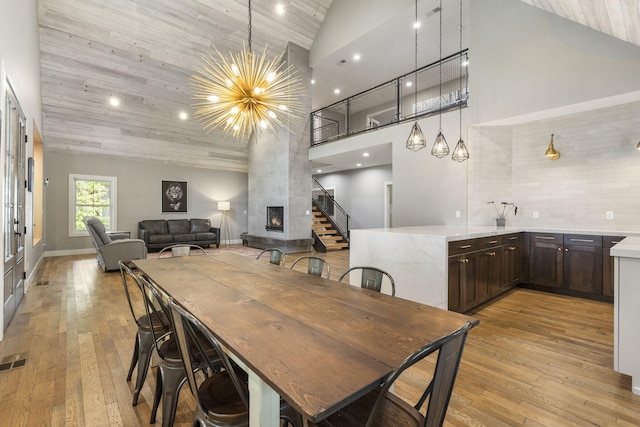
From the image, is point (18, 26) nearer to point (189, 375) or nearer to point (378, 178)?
point (189, 375)

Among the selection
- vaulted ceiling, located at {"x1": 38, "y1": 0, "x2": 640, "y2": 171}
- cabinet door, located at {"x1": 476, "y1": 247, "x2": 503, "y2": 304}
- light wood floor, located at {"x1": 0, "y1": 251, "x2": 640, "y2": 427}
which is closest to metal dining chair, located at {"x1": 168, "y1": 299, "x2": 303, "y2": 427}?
light wood floor, located at {"x1": 0, "y1": 251, "x2": 640, "y2": 427}

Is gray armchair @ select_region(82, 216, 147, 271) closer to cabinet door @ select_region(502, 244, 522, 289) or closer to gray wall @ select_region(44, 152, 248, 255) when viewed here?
gray wall @ select_region(44, 152, 248, 255)

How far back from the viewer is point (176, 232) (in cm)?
933

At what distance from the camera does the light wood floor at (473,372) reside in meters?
1.83

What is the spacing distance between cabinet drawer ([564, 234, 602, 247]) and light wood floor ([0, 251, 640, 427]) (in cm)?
78

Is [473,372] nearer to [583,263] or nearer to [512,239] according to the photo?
[512,239]

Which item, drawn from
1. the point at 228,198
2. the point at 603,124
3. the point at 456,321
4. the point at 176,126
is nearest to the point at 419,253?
the point at 456,321

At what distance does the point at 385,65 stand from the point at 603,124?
4.89 metres

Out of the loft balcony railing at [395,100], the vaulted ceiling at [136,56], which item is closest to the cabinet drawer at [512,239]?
the loft balcony railing at [395,100]

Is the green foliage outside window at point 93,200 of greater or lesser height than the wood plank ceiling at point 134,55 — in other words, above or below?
below

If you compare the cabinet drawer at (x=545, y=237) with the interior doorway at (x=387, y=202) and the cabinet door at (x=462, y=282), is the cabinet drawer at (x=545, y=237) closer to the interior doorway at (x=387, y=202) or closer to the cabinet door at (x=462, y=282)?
the cabinet door at (x=462, y=282)

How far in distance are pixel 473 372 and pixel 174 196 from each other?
953 centimetres

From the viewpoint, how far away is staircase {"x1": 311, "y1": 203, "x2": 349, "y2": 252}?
895cm

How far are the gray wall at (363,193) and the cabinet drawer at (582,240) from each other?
6003mm
